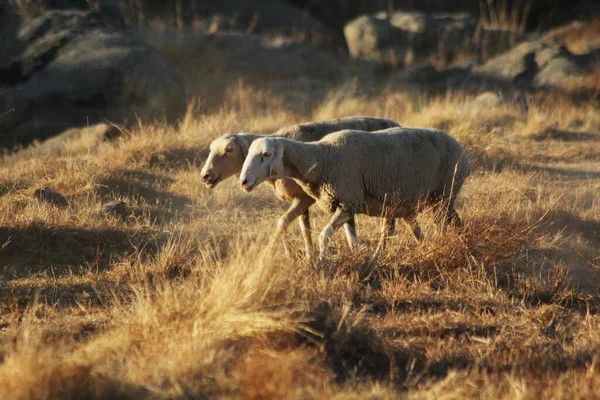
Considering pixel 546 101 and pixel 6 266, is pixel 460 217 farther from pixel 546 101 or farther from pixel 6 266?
pixel 546 101

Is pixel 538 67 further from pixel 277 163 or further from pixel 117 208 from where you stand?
pixel 277 163

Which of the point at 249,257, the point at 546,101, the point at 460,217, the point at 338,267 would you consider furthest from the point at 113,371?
the point at 546,101

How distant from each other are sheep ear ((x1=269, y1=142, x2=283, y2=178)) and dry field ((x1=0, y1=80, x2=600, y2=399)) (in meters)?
0.60

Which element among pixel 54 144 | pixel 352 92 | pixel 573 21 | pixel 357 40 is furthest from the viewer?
pixel 573 21

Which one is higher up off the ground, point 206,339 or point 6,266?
point 206,339

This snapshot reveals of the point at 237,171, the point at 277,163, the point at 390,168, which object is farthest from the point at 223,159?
the point at 390,168

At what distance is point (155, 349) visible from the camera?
4711mm

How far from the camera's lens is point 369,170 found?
21.4 feet

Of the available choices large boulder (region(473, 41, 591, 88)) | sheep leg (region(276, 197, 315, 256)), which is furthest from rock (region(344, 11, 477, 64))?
sheep leg (region(276, 197, 315, 256))

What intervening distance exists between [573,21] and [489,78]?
8.21m

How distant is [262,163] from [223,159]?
1126 millimetres

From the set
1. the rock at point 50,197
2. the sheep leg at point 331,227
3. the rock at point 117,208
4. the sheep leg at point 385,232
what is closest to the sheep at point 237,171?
the sheep leg at point 331,227

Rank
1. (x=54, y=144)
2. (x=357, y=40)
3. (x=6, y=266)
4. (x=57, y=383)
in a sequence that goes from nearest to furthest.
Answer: (x=57, y=383), (x=6, y=266), (x=54, y=144), (x=357, y=40)

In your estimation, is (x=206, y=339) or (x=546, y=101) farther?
(x=546, y=101)
